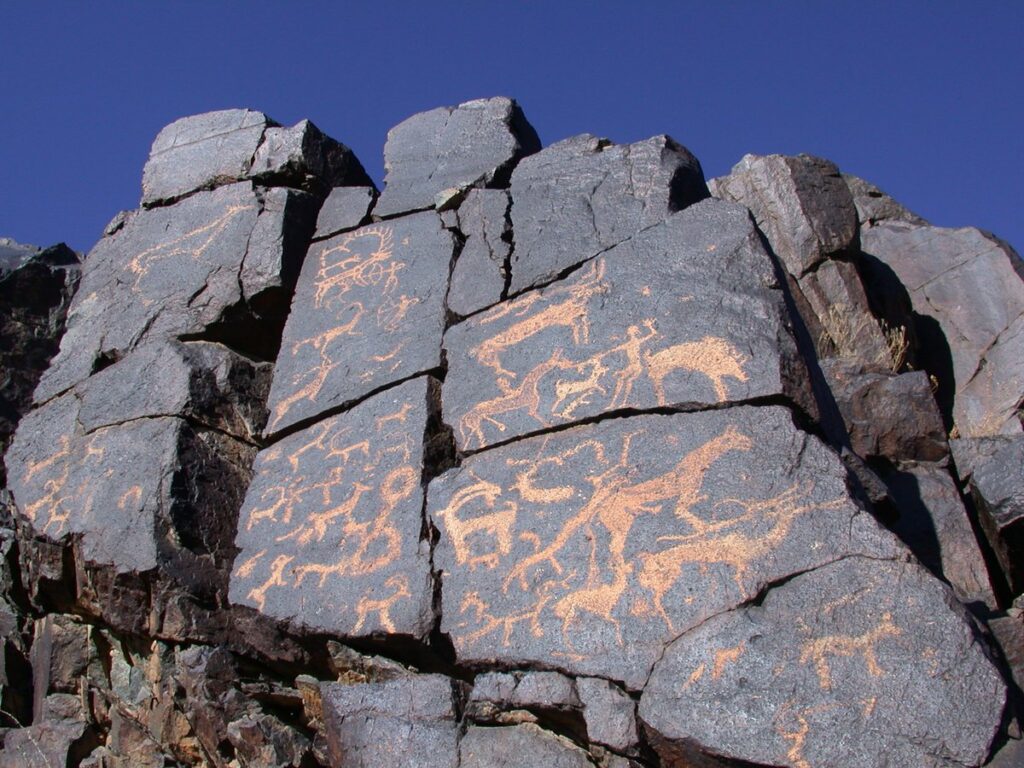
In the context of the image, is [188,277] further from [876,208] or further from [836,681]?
[876,208]

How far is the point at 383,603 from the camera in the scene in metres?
3.48

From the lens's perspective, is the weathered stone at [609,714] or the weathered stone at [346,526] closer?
the weathered stone at [609,714]

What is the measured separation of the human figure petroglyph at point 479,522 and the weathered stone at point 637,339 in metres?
0.19

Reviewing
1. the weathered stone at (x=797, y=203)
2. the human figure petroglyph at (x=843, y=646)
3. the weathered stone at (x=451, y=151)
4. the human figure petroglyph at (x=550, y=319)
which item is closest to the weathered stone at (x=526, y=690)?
the human figure petroglyph at (x=843, y=646)

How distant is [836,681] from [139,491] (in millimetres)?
2447

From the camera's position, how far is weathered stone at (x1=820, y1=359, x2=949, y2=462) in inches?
176

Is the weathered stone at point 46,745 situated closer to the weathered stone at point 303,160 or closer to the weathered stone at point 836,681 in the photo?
the weathered stone at point 836,681

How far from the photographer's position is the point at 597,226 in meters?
4.23

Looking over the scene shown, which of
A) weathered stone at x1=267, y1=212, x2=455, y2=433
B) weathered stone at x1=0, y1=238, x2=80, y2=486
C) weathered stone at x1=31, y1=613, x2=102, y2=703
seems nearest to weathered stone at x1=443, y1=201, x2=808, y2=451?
weathered stone at x1=267, y1=212, x2=455, y2=433

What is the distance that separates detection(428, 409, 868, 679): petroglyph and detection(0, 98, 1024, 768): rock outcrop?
0.01 m

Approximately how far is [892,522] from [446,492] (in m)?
1.48

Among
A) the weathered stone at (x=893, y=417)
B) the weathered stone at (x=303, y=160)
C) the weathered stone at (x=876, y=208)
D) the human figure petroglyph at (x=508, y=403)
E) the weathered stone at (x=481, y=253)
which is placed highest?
the weathered stone at (x=876, y=208)

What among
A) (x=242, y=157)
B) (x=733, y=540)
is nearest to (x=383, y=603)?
(x=733, y=540)

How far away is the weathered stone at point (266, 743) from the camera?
11.3 ft
